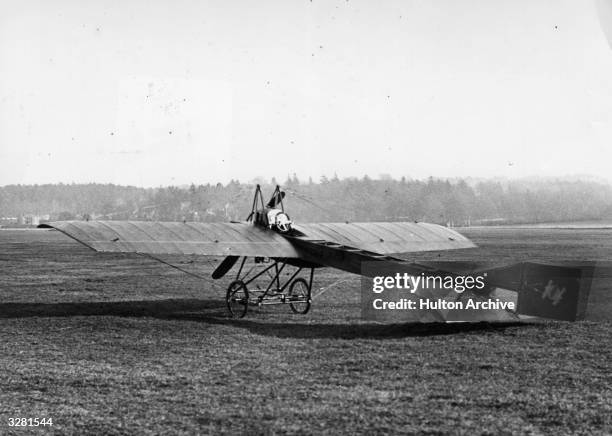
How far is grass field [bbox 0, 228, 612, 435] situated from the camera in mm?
6586

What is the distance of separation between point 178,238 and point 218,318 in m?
2.03

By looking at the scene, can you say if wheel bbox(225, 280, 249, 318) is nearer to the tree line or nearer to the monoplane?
the monoplane

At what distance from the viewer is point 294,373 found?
871 centimetres

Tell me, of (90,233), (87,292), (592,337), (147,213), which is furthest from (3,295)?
(147,213)

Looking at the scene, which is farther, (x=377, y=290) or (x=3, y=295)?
(x=3, y=295)

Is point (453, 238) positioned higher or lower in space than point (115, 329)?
higher

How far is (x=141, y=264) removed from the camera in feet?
108

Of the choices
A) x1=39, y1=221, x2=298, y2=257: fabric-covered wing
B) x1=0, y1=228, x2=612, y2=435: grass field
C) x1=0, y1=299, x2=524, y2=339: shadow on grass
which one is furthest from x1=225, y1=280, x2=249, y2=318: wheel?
x1=39, y1=221, x2=298, y2=257: fabric-covered wing

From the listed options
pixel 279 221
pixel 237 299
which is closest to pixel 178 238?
pixel 237 299

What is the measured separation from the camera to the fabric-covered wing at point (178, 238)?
1275 centimetres

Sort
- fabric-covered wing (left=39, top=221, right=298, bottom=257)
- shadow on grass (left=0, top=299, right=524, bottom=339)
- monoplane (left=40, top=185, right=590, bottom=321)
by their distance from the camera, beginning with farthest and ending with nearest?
1. fabric-covered wing (left=39, top=221, right=298, bottom=257)
2. shadow on grass (left=0, top=299, right=524, bottom=339)
3. monoplane (left=40, top=185, right=590, bottom=321)

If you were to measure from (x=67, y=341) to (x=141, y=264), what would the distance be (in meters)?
21.9

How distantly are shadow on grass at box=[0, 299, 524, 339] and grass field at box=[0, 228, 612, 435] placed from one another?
0.14 feet

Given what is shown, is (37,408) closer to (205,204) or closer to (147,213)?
(205,204)
